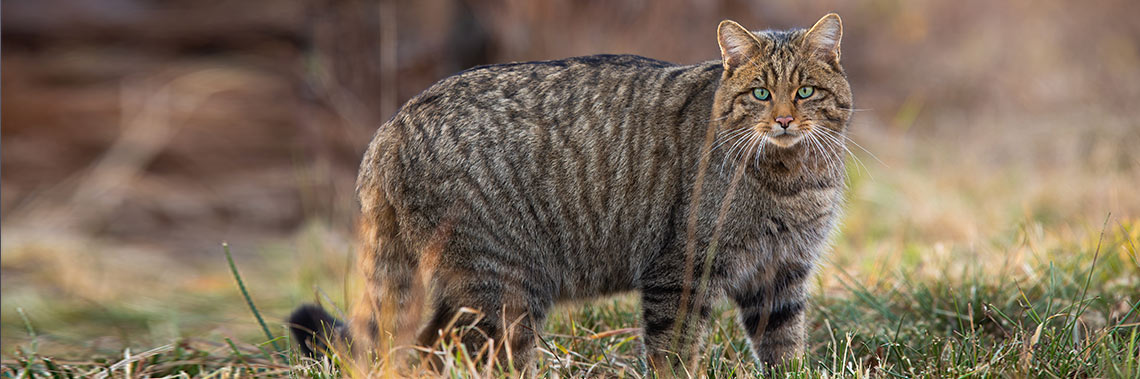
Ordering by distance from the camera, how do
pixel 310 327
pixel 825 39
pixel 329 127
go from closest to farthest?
pixel 825 39 → pixel 310 327 → pixel 329 127

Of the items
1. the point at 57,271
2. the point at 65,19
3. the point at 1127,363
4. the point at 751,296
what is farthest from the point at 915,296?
the point at 65,19

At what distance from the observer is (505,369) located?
9.09 ft

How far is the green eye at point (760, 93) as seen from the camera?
8.76ft

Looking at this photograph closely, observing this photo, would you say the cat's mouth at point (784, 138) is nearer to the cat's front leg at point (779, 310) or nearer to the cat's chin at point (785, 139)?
the cat's chin at point (785, 139)

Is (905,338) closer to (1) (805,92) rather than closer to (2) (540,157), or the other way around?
(1) (805,92)

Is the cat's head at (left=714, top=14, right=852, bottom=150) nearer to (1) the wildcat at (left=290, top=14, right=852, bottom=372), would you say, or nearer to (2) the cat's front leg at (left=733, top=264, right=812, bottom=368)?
(1) the wildcat at (left=290, top=14, right=852, bottom=372)

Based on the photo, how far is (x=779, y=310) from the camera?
2906 millimetres

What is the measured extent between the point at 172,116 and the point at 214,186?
2.81 feet

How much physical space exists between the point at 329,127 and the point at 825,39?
404 centimetres

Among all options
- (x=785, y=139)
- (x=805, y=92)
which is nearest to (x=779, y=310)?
(x=785, y=139)

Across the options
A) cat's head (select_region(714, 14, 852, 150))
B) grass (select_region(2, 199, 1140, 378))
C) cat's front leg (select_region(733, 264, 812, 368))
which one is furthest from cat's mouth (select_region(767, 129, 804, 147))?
grass (select_region(2, 199, 1140, 378))

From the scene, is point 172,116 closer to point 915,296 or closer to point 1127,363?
point 915,296

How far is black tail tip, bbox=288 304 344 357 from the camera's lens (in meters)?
2.76

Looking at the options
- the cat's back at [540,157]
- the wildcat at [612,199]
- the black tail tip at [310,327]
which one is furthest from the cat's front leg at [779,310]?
the black tail tip at [310,327]
